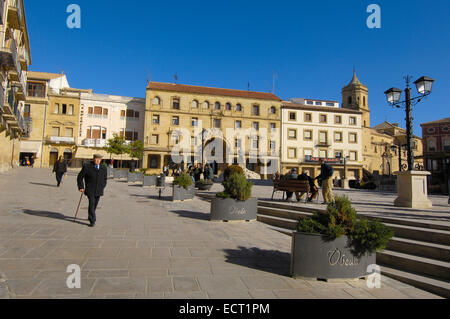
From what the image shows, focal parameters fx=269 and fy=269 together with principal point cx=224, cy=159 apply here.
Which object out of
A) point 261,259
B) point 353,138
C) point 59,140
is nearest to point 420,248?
point 261,259

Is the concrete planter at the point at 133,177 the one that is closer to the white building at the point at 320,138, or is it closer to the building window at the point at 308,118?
the white building at the point at 320,138

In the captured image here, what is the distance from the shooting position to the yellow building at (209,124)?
37.8 m

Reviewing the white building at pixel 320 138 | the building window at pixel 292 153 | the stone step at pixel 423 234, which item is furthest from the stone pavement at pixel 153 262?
the white building at pixel 320 138

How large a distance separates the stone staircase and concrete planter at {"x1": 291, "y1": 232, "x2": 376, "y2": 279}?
39 cm

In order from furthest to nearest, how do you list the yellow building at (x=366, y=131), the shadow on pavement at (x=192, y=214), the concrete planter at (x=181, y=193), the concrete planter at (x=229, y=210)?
the yellow building at (x=366, y=131) < the concrete planter at (x=181, y=193) < the shadow on pavement at (x=192, y=214) < the concrete planter at (x=229, y=210)

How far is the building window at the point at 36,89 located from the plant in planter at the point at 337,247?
41.4 metres

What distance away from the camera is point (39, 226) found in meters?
5.87

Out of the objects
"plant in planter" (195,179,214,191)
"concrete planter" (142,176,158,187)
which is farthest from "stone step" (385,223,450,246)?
"concrete planter" (142,176,158,187)

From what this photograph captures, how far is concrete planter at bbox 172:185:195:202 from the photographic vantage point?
432 inches

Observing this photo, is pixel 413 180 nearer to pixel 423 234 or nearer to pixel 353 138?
pixel 423 234

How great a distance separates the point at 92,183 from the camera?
630cm
